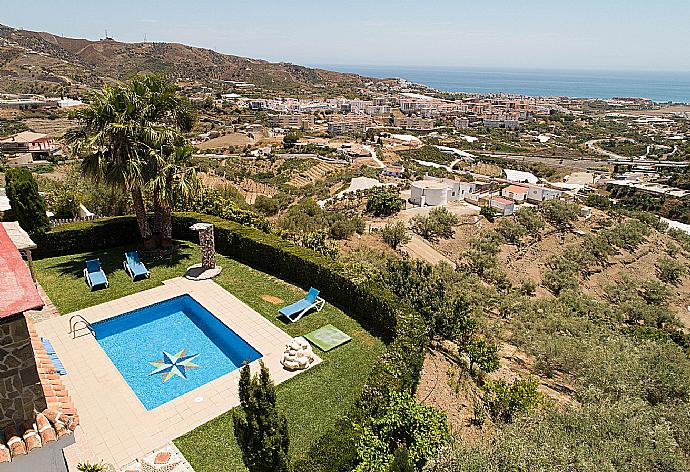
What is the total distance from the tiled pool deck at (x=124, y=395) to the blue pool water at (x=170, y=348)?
32 centimetres

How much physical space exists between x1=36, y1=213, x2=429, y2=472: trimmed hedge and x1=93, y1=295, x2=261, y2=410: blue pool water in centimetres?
331

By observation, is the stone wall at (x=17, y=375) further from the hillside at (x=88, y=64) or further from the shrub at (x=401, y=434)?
the hillside at (x=88, y=64)

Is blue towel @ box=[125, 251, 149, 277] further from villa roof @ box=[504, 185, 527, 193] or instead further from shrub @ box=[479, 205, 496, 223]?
villa roof @ box=[504, 185, 527, 193]

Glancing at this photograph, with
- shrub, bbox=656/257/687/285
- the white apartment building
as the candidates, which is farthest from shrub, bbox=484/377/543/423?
the white apartment building

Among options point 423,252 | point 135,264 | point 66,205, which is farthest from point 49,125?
point 135,264

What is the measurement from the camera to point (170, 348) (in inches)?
472

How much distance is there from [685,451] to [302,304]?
366 inches

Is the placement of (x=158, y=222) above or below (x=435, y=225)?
above

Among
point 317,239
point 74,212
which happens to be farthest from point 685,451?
point 74,212

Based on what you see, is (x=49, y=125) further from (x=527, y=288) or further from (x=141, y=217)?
(x=527, y=288)

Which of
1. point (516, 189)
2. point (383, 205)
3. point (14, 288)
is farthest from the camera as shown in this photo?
point (516, 189)

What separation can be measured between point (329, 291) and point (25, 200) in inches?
449

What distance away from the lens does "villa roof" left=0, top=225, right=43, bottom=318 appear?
13.8 ft

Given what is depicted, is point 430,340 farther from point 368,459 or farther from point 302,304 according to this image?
point 368,459
